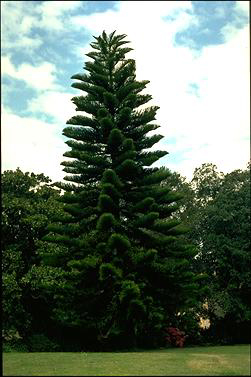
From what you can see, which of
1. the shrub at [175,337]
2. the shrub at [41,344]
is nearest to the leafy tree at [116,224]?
the shrub at [41,344]

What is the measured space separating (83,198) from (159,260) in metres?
4.06

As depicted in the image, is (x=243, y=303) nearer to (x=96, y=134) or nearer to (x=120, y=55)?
(x=96, y=134)

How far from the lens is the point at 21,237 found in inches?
896

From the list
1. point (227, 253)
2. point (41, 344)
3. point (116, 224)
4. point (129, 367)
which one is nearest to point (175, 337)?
point (227, 253)

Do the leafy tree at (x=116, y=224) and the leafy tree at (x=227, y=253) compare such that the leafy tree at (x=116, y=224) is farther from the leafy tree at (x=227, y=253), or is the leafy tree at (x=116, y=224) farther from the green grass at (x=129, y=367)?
the leafy tree at (x=227, y=253)

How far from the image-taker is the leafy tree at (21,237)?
20875 mm

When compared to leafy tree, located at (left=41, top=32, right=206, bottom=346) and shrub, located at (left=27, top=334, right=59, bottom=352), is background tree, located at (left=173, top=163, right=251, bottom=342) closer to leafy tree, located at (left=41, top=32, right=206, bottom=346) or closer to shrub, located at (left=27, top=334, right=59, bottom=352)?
leafy tree, located at (left=41, top=32, right=206, bottom=346)

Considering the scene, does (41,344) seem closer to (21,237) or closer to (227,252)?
(21,237)

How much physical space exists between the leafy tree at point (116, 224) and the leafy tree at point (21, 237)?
1839 mm

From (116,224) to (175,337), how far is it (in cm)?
923

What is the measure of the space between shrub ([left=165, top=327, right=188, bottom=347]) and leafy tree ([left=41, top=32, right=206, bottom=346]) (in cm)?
229

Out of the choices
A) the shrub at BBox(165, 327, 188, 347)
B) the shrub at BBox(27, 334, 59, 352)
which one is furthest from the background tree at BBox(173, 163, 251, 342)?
the shrub at BBox(27, 334, 59, 352)

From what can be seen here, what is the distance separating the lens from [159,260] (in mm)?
18609

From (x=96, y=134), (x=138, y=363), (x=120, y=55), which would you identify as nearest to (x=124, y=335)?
(x=138, y=363)
